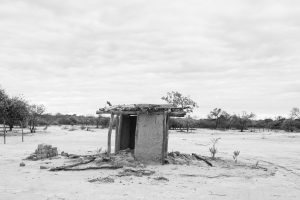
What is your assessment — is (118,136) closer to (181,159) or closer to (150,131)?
(150,131)

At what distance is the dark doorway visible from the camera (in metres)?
18.4

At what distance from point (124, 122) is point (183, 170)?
18.3 feet

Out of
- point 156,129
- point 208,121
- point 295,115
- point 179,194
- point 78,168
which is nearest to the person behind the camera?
point 179,194

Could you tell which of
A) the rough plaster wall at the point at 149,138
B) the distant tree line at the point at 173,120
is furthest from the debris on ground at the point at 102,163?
the distant tree line at the point at 173,120

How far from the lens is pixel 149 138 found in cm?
1522

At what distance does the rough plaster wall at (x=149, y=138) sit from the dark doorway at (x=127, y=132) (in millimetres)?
3038

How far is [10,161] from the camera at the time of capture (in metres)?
15.8

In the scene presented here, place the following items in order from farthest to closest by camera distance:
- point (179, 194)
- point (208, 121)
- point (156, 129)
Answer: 1. point (208, 121)
2. point (156, 129)
3. point (179, 194)

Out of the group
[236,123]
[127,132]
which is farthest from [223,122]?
[127,132]

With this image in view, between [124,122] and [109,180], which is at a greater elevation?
[124,122]

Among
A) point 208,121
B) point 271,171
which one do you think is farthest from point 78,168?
point 208,121

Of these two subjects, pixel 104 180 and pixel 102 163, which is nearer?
pixel 104 180

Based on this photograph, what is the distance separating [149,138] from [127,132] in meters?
3.83

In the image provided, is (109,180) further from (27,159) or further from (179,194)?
(27,159)
